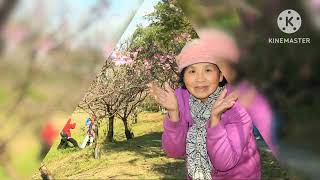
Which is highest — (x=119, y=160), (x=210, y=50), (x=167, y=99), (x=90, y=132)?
(x=210, y=50)

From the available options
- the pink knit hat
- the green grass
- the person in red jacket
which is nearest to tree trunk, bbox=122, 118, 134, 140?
the green grass

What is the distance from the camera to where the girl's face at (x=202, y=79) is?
1.63 metres

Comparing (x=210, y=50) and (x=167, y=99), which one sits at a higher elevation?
(x=210, y=50)

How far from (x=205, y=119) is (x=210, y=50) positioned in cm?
23

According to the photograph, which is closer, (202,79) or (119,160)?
(202,79)

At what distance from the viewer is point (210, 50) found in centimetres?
165

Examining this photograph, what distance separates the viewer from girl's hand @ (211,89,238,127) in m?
1.56

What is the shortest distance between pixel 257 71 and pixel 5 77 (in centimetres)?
107

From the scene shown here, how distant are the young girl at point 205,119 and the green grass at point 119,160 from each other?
0.16m

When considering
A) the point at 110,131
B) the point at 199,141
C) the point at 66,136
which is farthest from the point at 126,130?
the point at 199,141

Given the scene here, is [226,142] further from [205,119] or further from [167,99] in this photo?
[167,99]

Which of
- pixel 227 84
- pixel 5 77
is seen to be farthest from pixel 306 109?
pixel 5 77

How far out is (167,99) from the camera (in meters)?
1.64

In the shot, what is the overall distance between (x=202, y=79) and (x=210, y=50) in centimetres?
10
